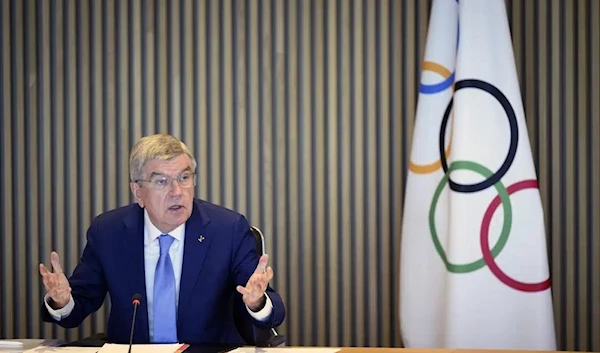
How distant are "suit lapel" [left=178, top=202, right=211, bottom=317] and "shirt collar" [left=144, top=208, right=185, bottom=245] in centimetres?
3

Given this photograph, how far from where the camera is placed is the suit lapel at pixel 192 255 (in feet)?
11.3

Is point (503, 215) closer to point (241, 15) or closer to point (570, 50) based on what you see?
point (570, 50)

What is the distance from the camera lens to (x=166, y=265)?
3500 millimetres

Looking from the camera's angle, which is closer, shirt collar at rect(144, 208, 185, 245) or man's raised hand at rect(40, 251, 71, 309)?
man's raised hand at rect(40, 251, 71, 309)

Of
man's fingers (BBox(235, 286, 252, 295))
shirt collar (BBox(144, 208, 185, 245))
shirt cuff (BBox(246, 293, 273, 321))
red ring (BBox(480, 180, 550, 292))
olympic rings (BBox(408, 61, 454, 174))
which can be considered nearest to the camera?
man's fingers (BBox(235, 286, 252, 295))

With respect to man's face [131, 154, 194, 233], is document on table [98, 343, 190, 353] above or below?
below

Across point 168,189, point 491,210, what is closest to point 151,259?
point 168,189

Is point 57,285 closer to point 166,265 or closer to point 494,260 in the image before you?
point 166,265

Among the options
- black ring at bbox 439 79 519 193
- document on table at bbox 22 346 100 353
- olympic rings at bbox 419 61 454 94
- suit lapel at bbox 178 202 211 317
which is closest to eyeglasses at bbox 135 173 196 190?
suit lapel at bbox 178 202 211 317

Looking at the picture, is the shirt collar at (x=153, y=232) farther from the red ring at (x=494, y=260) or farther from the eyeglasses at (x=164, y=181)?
the red ring at (x=494, y=260)

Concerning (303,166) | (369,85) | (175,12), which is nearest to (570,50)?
(369,85)

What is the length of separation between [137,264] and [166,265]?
110mm

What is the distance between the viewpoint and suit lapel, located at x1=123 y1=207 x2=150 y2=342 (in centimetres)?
342

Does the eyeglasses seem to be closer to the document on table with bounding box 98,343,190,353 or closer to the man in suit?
the man in suit
